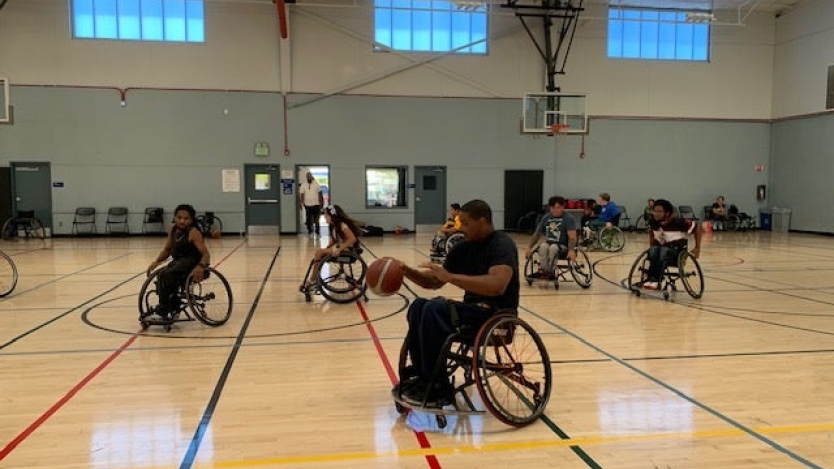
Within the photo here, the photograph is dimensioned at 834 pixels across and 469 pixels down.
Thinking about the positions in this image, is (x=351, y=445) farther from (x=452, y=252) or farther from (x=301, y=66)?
(x=301, y=66)

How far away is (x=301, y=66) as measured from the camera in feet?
55.6

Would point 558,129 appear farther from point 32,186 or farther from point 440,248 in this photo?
point 32,186

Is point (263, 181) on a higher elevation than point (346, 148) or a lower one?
lower

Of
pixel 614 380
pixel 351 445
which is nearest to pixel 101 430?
pixel 351 445

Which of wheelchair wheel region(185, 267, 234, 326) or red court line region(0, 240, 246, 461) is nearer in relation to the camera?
red court line region(0, 240, 246, 461)

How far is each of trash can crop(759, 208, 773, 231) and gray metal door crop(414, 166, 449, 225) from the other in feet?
33.9

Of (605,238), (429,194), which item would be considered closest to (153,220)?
(429,194)

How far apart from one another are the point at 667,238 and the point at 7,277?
896 centimetres

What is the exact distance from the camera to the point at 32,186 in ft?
53.3

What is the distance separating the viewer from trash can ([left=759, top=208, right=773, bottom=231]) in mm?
19497

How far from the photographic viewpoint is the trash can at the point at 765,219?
19.5 meters

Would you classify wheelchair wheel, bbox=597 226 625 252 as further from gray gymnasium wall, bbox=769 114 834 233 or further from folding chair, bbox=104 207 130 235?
folding chair, bbox=104 207 130 235

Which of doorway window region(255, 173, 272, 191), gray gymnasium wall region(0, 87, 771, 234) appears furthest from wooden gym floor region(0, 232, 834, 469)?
doorway window region(255, 173, 272, 191)

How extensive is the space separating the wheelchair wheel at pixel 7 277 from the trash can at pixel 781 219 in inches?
784
